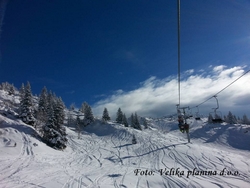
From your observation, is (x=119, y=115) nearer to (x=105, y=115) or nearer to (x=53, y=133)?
(x=105, y=115)

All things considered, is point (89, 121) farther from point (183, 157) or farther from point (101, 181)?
point (101, 181)

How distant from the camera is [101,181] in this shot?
14836mm

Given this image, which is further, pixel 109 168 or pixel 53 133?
pixel 53 133

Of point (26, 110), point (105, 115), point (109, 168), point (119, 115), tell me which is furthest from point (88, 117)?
point (109, 168)

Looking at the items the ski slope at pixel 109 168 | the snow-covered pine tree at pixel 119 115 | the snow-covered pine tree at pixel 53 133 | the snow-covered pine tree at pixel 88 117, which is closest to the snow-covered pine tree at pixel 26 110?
the ski slope at pixel 109 168

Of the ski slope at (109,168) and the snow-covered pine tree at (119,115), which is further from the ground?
the snow-covered pine tree at (119,115)

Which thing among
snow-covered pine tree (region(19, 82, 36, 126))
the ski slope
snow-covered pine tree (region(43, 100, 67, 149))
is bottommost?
the ski slope

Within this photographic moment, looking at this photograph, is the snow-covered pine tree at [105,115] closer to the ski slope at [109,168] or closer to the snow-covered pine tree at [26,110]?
the snow-covered pine tree at [26,110]

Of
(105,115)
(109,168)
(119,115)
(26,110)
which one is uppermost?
(119,115)

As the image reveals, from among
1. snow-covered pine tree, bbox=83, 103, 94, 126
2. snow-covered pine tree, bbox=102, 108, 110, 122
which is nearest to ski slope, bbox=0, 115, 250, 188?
snow-covered pine tree, bbox=83, 103, 94, 126

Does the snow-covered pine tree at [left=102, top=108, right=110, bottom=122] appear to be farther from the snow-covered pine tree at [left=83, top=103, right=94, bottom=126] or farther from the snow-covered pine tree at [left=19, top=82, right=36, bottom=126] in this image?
the snow-covered pine tree at [left=19, top=82, right=36, bottom=126]

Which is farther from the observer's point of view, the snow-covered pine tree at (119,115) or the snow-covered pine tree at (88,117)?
the snow-covered pine tree at (119,115)

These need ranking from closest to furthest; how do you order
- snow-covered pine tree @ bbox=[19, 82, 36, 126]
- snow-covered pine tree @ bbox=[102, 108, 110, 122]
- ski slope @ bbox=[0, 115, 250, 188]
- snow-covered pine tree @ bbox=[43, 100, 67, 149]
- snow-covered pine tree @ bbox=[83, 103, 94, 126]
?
1. ski slope @ bbox=[0, 115, 250, 188]
2. snow-covered pine tree @ bbox=[43, 100, 67, 149]
3. snow-covered pine tree @ bbox=[19, 82, 36, 126]
4. snow-covered pine tree @ bbox=[83, 103, 94, 126]
5. snow-covered pine tree @ bbox=[102, 108, 110, 122]

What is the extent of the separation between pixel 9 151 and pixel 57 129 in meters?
13.8
